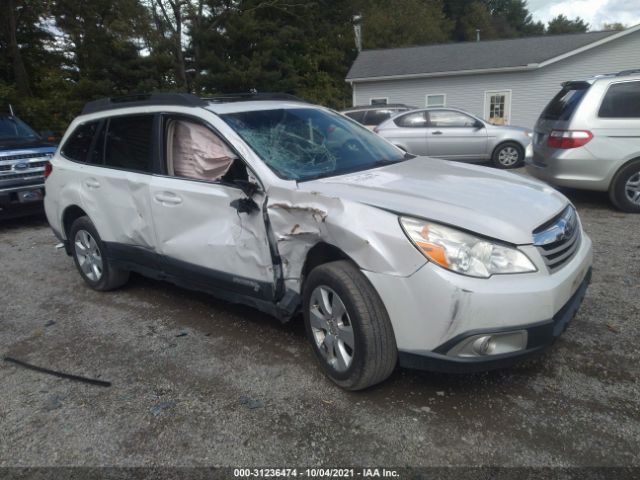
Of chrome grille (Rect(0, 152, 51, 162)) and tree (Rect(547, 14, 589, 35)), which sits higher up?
tree (Rect(547, 14, 589, 35))

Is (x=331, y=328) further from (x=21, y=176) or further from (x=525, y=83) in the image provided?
(x=525, y=83)

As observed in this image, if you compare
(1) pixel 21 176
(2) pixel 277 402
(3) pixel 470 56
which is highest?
(3) pixel 470 56

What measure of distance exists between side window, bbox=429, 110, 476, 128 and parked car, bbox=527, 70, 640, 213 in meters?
5.03

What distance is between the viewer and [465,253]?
240 cm

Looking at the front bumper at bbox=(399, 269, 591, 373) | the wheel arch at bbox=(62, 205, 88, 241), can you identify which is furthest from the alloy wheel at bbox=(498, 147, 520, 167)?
the front bumper at bbox=(399, 269, 591, 373)

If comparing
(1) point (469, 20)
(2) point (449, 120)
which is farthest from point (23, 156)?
(1) point (469, 20)

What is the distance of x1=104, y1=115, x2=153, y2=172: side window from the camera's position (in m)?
3.92

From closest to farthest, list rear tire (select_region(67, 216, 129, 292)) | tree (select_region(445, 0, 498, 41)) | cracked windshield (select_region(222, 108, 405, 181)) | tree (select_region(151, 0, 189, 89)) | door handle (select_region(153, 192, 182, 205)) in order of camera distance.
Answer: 1. cracked windshield (select_region(222, 108, 405, 181))
2. door handle (select_region(153, 192, 182, 205))
3. rear tire (select_region(67, 216, 129, 292))
4. tree (select_region(151, 0, 189, 89))
5. tree (select_region(445, 0, 498, 41))

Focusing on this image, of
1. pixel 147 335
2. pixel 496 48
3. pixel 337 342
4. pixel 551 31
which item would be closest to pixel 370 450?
pixel 337 342

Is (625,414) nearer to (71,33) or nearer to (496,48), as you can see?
(496,48)

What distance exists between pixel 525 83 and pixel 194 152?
20.1m

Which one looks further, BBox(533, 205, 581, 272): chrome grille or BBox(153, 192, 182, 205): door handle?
BBox(153, 192, 182, 205): door handle

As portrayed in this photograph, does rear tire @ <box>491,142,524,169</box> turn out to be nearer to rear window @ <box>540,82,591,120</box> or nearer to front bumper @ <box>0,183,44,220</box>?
rear window @ <box>540,82,591,120</box>

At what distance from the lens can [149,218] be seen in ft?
12.6
